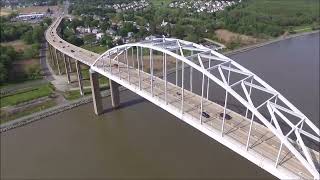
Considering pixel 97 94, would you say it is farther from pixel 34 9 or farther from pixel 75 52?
pixel 34 9

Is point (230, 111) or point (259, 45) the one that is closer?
point (230, 111)

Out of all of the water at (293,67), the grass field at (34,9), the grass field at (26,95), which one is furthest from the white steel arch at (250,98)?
the grass field at (34,9)

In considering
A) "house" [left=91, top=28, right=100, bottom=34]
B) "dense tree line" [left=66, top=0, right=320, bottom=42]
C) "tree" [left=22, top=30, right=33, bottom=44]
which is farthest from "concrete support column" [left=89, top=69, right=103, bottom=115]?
"house" [left=91, top=28, right=100, bottom=34]

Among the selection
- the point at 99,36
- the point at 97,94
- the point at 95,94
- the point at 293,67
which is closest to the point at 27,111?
the point at 95,94

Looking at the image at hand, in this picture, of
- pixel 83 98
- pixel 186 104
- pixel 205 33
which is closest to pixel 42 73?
pixel 83 98

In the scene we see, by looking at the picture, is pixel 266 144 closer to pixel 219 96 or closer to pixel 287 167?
pixel 287 167

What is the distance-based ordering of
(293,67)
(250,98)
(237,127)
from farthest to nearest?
(293,67), (250,98), (237,127)

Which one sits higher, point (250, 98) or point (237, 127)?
point (250, 98)

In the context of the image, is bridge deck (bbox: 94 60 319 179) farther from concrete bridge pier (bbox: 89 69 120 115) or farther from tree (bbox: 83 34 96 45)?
tree (bbox: 83 34 96 45)

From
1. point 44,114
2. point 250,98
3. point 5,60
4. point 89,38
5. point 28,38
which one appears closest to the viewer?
point 250,98
